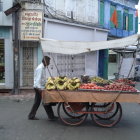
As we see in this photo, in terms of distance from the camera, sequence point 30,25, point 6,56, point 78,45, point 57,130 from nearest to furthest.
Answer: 1. point 57,130
2. point 78,45
3. point 30,25
4. point 6,56

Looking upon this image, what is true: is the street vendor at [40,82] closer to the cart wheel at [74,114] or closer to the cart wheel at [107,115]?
the cart wheel at [74,114]

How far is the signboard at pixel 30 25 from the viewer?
49.4ft

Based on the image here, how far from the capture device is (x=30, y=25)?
15117 millimetres

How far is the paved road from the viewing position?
6.88 meters

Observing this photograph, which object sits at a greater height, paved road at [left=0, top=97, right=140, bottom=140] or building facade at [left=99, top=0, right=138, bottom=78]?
building facade at [left=99, top=0, right=138, bottom=78]

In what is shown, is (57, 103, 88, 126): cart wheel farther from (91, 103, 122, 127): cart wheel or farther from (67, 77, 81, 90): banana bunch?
(67, 77, 81, 90): banana bunch

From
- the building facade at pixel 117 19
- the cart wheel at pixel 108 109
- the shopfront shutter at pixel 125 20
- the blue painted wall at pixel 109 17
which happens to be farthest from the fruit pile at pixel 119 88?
the shopfront shutter at pixel 125 20

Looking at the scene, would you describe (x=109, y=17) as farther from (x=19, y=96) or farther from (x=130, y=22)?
(x=19, y=96)

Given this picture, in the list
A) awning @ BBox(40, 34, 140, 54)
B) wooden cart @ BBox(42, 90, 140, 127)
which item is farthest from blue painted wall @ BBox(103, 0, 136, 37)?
wooden cart @ BBox(42, 90, 140, 127)

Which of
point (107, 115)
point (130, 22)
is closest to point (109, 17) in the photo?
point (130, 22)

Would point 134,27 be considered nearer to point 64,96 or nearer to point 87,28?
point 87,28

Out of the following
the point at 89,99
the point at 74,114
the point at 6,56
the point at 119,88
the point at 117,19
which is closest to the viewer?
the point at 89,99

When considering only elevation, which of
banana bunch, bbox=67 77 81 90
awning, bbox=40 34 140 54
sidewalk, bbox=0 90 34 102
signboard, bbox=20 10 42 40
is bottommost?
sidewalk, bbox=0 90 34 102

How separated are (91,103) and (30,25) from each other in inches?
322
